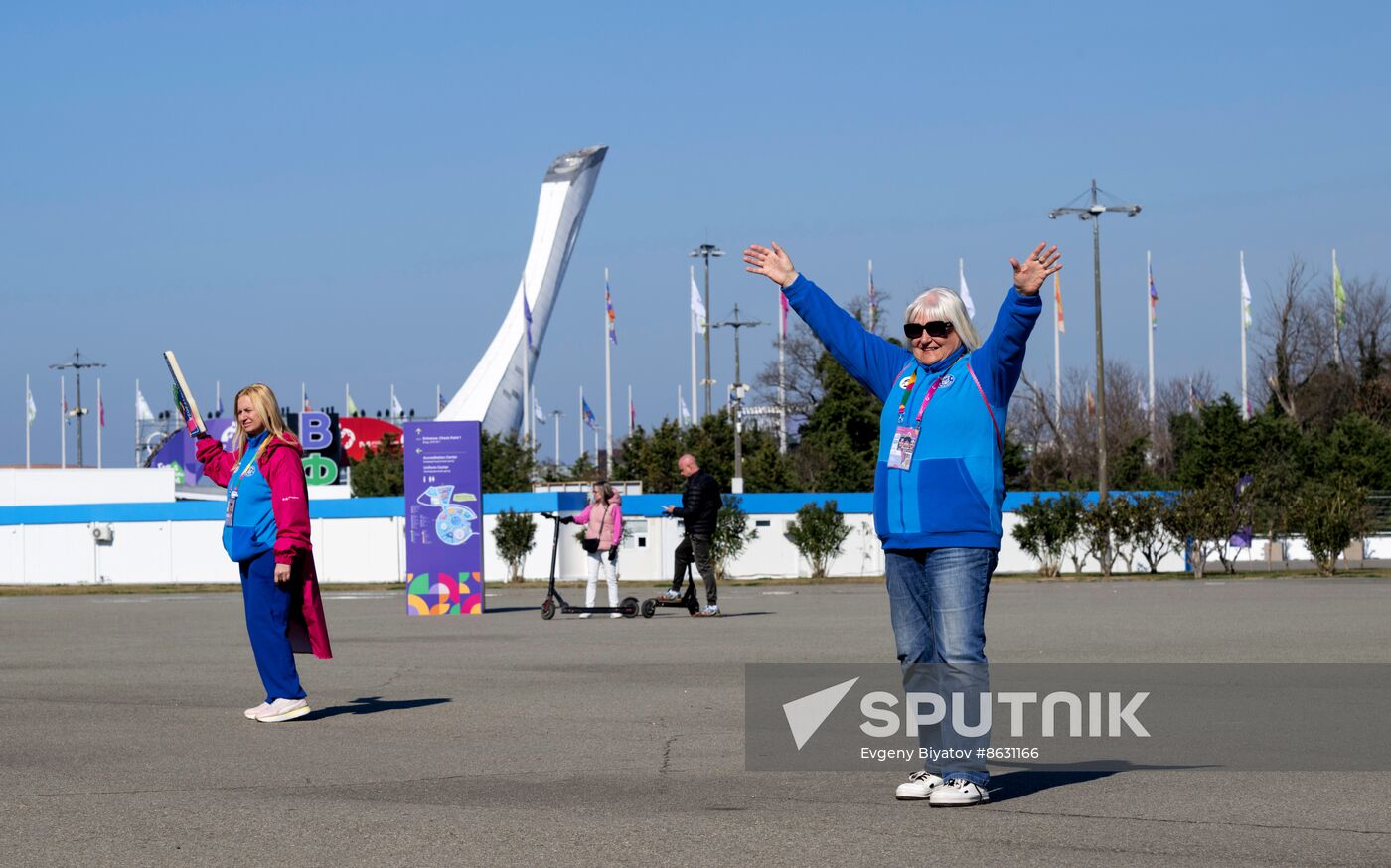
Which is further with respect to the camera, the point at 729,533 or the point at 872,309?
the point at 872,309

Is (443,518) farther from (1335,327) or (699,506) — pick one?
(1335,327)

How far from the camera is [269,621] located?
10.1 meters

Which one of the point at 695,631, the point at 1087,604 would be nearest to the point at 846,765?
the point at 695,631

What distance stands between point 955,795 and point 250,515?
5108 millimetres

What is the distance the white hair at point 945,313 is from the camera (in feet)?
22.0

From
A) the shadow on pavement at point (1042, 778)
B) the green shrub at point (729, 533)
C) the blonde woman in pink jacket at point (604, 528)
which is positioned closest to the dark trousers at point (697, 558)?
the blonde woman in pink jacket at point (604, 528)

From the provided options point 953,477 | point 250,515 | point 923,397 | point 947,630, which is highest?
point 923,397

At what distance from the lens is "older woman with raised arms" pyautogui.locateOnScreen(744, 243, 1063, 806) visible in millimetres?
6527

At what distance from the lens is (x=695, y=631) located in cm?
1794

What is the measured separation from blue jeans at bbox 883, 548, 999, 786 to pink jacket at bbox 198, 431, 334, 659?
14.2ft

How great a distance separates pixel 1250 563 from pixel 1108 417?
128 feet

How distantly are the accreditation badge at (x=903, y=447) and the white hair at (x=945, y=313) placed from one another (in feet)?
1.40

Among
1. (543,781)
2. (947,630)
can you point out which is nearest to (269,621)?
(543,781)

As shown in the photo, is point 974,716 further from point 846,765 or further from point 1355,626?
point 1355,626
